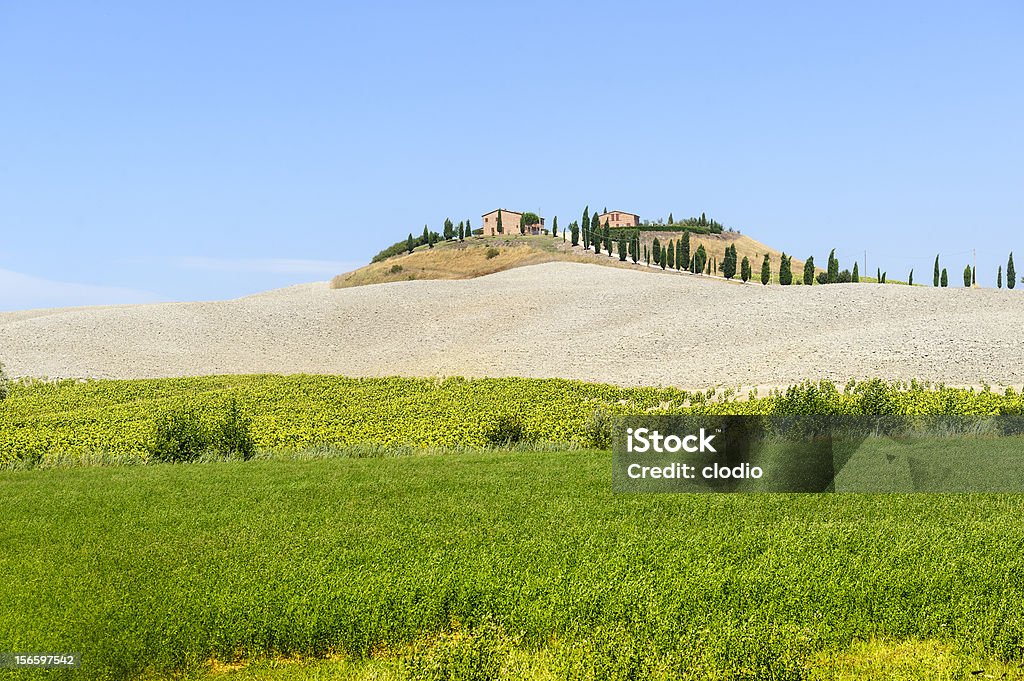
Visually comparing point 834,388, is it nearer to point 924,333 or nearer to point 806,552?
point 924,333

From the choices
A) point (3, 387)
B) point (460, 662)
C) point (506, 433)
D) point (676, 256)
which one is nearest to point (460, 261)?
point (676, 256)

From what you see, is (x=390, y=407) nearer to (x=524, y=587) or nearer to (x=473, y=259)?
(x=524, y=587)

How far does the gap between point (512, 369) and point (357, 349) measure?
720 centimetres

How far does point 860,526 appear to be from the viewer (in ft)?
24.0

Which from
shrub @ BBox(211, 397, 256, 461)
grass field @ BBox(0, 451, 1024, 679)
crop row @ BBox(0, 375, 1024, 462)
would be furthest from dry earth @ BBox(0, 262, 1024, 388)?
grass field @ BBox(0, 451, 1024, 679)

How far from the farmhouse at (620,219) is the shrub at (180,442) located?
8559 centimetres

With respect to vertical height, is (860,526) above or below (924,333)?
below

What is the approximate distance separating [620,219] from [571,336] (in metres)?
71.3

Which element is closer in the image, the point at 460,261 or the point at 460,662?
the point at 460,662

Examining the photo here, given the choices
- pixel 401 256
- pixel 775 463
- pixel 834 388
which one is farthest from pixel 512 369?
pixel 401 256

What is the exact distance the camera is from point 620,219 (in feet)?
314

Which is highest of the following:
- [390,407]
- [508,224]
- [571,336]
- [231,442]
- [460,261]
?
[508,224]

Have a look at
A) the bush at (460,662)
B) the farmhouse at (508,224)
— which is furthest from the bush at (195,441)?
the farmhouse at (508,224)

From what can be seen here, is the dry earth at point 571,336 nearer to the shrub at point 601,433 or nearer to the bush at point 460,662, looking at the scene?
the shrub at point 601,433
